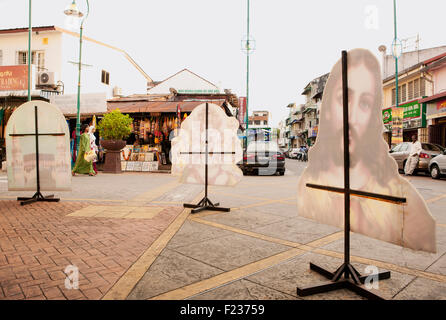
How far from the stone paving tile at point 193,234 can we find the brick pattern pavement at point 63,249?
293 mm

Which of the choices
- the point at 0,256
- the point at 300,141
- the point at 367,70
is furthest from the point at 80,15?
the point at 300,141

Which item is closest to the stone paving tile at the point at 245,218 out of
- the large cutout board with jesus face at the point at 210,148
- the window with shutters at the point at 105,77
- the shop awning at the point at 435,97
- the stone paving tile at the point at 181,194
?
the large cutout board with jesus face at the point at 210,148

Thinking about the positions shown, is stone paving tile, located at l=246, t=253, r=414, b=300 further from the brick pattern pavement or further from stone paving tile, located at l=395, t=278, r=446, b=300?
the brick pattern pavement

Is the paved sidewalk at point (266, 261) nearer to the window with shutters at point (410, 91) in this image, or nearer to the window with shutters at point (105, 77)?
the window with shutters at point (105, 77)

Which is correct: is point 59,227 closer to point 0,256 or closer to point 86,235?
point 86,235

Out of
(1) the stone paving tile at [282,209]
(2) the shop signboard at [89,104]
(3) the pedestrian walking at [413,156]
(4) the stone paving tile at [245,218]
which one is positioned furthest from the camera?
(2) the shop signboard at [89,104]

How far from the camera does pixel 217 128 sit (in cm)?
613

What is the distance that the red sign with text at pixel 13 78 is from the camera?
61.2 ft

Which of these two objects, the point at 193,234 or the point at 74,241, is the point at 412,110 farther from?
the point at 74,241

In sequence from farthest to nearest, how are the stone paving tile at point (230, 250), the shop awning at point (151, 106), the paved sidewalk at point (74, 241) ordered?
1. the shop awning at point (151, 106)
2. the stone paving tile at point (230, 250)
3. the paved sidewalk at point (74, 241)

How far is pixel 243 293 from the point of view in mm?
2518

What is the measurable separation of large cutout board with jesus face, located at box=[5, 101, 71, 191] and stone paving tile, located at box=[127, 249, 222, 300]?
13.2 feet

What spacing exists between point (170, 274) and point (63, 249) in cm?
152

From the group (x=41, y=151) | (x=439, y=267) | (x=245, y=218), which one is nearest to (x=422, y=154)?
(x=245, y=218)
